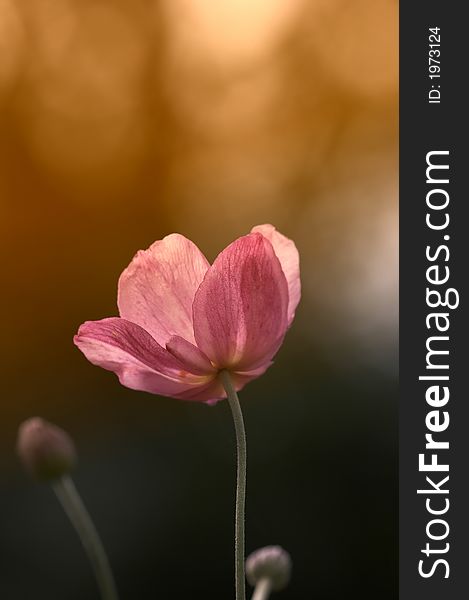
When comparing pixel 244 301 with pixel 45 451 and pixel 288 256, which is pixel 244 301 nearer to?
pixel 288 256

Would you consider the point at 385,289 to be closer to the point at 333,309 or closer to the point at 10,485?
the point at 333,309

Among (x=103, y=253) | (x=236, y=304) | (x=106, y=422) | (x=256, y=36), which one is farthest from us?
(x=256, y=36)

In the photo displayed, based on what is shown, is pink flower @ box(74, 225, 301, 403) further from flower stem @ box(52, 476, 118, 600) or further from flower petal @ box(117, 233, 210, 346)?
flower stem @ box(52, 476, 118, 600)

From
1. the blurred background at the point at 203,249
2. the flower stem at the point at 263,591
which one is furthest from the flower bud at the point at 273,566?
the blurred background at the point at 203,249

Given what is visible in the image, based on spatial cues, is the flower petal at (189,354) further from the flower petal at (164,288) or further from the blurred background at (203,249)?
the blurred background at (203,249)

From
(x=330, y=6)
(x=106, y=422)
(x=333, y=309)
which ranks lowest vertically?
(x=106, y=422)

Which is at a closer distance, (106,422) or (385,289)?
(385,289)

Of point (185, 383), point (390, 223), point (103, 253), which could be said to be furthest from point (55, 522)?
point (185, 383)
